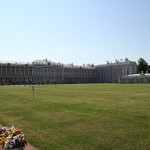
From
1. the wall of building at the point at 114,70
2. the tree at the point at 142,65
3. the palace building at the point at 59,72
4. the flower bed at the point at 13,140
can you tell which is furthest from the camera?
the wall of building at the point at 114,70

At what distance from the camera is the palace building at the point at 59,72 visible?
475 feet

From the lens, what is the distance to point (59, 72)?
531 feet

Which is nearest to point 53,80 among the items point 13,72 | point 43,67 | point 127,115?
point 43,67

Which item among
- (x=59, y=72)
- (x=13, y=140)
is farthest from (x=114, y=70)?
(x=13, y=140)

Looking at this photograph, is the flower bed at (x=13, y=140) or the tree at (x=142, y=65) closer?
the flower bed at (x=13, y=140)

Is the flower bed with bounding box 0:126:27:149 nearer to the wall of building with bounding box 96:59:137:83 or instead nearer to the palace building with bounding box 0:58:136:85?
the palace building with bounding box 0:58:136:85

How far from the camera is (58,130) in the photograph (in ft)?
41.1

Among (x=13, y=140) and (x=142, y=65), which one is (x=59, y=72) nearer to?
(x=142, y=65)

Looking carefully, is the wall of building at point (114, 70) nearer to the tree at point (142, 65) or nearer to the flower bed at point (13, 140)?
the tree at point (142, 65)

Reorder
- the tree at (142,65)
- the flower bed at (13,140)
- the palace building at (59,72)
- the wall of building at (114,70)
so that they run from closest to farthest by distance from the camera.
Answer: the flower bed at (13,140) < the palace building at (59,72) < the tree at (142,65) < the wall of building at (114,70)

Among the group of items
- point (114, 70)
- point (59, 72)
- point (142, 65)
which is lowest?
point (59, 72)

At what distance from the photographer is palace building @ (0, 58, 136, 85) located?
14475cm

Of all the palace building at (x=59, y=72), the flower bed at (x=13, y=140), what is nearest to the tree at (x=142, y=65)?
the palace building at (x=59, y=72)

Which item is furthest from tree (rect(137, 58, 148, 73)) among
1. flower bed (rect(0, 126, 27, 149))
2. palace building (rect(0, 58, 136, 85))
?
flower bed (rect(0, 126, 27, 149))
